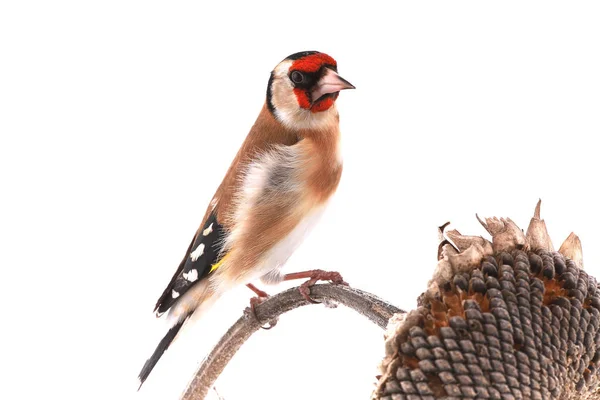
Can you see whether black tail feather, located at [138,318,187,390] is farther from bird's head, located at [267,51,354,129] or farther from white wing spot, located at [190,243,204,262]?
bird's head, located at [267,51,354,129]

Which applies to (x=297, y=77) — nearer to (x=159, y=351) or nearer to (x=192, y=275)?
(x=192, y=275)

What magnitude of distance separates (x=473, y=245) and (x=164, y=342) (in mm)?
1018

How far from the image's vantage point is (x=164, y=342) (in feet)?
6.24

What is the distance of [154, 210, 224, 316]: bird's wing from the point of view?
1.87 m

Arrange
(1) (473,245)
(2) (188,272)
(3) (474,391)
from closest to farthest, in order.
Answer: (3) (474,391) < (1) (473,245) < (2) (188,272)

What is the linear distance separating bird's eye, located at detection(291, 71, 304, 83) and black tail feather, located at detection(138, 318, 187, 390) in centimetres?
71

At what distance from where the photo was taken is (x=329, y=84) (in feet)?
5.69

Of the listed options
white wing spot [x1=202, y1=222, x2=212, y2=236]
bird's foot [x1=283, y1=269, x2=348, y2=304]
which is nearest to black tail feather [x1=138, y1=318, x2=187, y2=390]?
white wing spot [x1=202, y1=222, x2=212, y2=236]

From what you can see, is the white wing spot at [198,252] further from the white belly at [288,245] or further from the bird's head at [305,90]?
the bird's head at [305,90]

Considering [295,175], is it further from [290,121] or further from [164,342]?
[164,342]

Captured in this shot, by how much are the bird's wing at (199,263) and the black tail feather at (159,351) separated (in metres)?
0.06

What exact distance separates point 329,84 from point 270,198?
0.33 metres

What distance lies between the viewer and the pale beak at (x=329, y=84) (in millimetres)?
1698

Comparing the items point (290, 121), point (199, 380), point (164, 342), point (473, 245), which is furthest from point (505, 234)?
point (164, 342)
